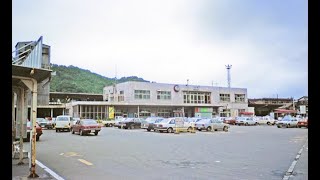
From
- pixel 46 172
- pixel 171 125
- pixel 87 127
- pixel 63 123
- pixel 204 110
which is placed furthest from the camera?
pixel 204 110

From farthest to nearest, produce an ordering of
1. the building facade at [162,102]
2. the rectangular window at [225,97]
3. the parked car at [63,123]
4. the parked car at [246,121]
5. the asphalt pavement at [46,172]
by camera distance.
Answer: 1. the rectangular window at [225,97]
2. the building facade at [162,102]
3. the parked car at [246,121]
4. the parked car at [63,123]
5. the asphalt pavement at [46,172]

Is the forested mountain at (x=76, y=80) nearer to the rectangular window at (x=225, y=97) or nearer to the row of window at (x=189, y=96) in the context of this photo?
the row of window at (x=189, y=96)

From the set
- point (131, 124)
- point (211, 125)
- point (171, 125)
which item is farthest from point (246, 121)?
point (171, 125)

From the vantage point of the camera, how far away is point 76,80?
87.2m

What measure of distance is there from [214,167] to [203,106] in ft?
200

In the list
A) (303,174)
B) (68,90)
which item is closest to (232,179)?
(303,174)

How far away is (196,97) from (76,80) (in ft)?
110

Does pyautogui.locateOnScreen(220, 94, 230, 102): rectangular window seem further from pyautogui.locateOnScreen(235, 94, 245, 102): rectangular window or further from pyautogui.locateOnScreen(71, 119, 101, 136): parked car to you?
pyautogui.locateOnScreen(71, 119, 101, 136): parked car

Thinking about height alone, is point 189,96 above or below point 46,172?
above

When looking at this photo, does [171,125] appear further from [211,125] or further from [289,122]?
[289,122]

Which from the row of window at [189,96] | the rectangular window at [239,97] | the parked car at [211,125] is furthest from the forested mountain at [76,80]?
the parked car at [211,125]

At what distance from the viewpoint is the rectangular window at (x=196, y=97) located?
71.6m

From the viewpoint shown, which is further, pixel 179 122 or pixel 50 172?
pixel 179 122

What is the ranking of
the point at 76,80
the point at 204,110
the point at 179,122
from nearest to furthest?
the point at 179,122
the point at 204,110
the point at 76,80
